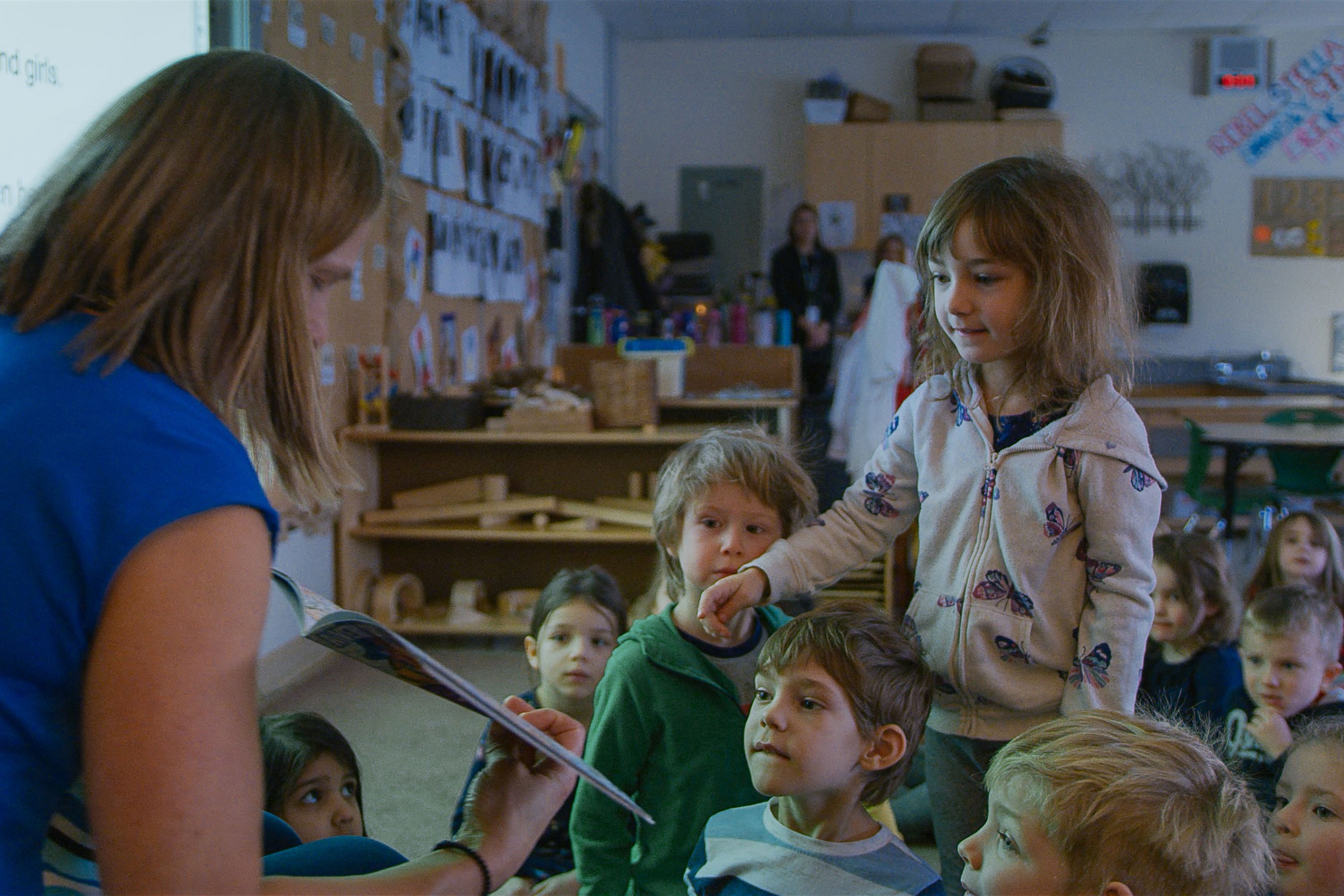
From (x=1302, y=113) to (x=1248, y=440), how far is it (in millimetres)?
4309

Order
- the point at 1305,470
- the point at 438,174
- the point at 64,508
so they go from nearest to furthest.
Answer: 1. the point at 64,508
2. the point at 438,174
3. the point at 1305,470

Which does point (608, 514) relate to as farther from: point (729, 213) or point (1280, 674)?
point (729, 213)

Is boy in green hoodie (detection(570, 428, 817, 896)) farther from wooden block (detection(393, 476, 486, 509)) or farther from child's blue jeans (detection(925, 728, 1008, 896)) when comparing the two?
wooden block (detection(393, 476, 486, 509))

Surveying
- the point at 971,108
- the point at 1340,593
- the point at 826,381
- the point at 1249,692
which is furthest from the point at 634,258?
the point at 1249,692

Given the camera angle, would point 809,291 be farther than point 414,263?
Yes

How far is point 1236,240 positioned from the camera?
8031mm

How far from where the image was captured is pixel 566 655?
81.8 inches

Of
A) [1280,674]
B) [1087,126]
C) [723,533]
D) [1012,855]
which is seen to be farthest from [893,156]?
[1012,855]

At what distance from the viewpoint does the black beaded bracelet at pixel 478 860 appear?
97cm

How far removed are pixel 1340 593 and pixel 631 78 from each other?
6785 mm

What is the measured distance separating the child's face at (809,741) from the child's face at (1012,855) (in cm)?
22

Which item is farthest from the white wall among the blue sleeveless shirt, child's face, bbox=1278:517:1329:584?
the blue sleeveless shirt

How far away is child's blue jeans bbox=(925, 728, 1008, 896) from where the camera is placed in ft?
4.64

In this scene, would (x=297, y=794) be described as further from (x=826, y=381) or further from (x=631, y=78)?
(x=631, y=78)
